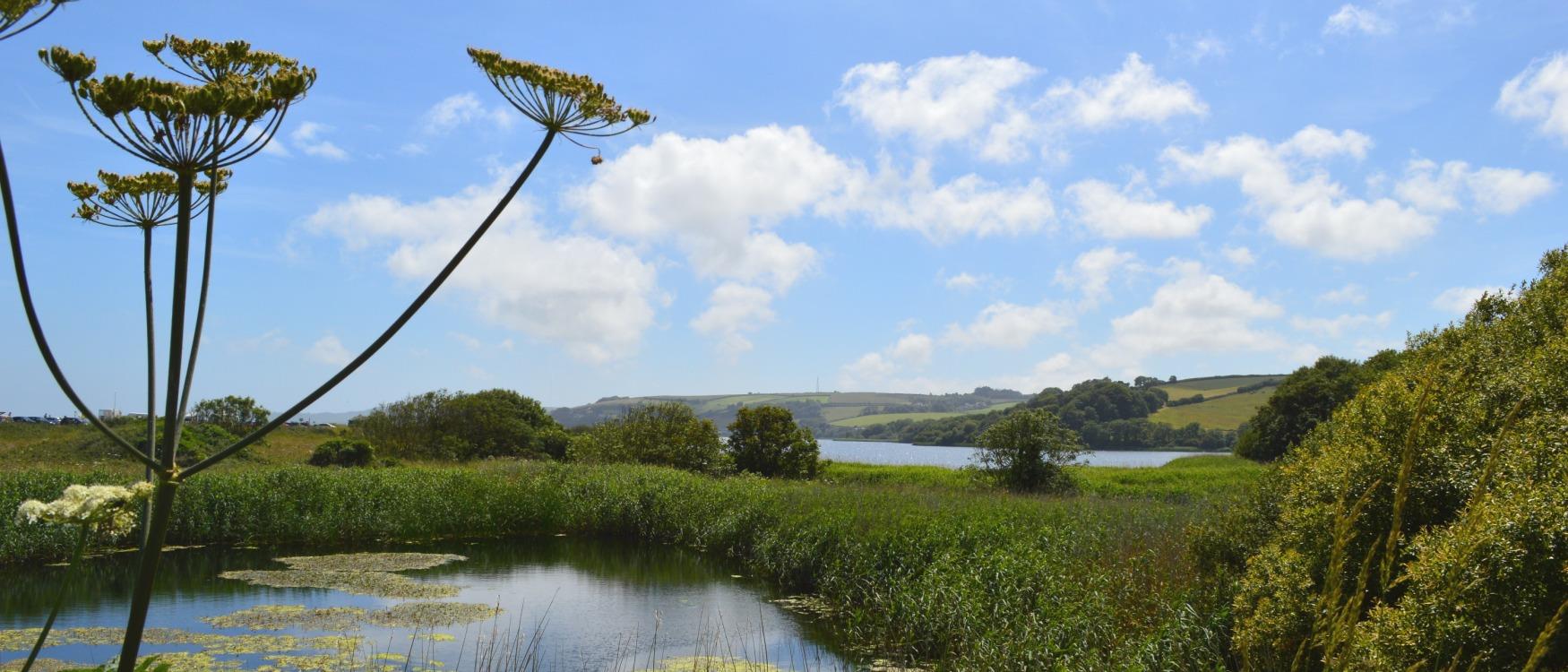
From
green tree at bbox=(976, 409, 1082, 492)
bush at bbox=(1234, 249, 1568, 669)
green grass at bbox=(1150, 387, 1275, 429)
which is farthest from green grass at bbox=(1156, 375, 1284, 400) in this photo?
bush at bbox=(1234, 249, 1568, 669)

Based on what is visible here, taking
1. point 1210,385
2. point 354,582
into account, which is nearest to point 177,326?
point 354,582

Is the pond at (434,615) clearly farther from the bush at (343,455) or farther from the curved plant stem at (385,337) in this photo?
the bush at (343,455)

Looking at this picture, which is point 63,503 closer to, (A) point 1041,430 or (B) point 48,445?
(A) point 1041,430

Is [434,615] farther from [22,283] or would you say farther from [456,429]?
[456,429]

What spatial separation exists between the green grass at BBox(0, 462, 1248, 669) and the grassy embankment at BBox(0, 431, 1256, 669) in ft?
0.12

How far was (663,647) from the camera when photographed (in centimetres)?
1095

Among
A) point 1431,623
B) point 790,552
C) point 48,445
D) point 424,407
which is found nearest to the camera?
point 1431,623

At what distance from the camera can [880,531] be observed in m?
14.3

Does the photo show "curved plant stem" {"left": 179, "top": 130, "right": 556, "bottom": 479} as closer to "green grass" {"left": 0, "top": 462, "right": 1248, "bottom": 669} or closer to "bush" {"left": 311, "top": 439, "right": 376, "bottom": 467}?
"green grass" {"left": 0, "top": 462, "right": 1248, "bottom": 669}

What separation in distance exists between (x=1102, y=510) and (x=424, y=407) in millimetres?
30340

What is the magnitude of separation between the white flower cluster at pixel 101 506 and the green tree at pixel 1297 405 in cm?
3481

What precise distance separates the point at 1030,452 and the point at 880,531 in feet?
40.2

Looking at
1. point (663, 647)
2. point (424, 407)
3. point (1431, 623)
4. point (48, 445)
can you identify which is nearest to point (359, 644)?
point (663, 647)

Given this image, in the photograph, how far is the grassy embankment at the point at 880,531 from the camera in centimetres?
914
